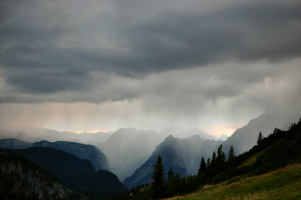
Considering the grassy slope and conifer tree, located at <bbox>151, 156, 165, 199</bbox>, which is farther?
conifer tree, located at <bbox>151, 156, 165, 199</bbox>

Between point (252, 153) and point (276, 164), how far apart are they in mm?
37416

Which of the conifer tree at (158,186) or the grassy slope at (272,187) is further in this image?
the conifer tree at (158,186)

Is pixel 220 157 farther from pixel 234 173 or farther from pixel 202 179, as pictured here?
pixel 234 173

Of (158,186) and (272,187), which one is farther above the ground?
(272,187)

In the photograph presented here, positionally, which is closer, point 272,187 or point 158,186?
point 272,187

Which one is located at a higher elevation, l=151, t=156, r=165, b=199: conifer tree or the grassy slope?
the grassy slope

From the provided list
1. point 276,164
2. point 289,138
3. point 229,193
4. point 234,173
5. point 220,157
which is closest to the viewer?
point 229,193

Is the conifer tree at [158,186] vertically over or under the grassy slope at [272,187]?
under

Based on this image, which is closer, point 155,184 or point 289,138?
point 155,184

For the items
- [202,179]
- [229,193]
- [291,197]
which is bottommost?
[202,179]

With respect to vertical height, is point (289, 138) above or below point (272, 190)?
above

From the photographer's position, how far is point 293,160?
120 feet

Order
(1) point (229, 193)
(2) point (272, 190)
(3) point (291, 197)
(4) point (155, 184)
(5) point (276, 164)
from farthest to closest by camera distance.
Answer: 1. (4) point (155, 184)
2. (5) point (276, 164)
3. (1) point (229, 193)
4. (2) point (272, 190)
5. (3) point (291, 197)

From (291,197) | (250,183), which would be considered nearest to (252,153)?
(250,183)
